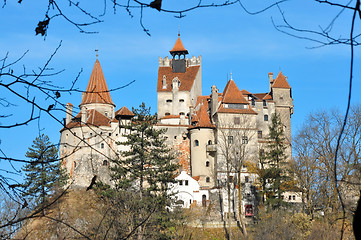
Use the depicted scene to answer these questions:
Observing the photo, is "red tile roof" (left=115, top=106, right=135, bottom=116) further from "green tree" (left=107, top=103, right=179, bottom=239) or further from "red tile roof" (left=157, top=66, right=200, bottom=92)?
"red tile roof" (left=157, top=66, right=200, bottom=92)

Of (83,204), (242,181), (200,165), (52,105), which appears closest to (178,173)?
(200,165)

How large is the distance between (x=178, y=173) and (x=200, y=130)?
520cm

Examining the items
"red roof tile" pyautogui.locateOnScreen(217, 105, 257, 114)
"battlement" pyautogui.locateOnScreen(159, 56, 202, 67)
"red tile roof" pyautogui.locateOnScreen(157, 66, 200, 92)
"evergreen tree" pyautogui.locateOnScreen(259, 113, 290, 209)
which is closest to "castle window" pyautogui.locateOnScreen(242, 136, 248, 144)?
"red roof tile" pyautogui.locateOnScreen(217, 105, 257, 114)

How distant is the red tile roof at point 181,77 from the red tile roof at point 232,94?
18.0ft

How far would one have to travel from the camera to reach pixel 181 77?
68.4m

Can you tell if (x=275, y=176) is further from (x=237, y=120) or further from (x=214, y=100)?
Answer: (x=214, y=100)

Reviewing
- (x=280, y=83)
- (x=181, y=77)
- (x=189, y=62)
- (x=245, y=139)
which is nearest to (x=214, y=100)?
(x=245, y=139)

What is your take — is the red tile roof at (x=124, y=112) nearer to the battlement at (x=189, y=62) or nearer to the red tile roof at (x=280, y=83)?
the battlement at (x=189, y=62)

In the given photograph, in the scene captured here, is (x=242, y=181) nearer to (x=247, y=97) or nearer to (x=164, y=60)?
(x=247, y=97)

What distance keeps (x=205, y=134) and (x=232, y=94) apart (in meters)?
6.12

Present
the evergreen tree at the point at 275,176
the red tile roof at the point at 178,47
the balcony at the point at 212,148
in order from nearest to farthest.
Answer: the evergreen tree at the point at 275,176 → the balcony at the point at 212,148 → the red tile roof at the point at 178,47

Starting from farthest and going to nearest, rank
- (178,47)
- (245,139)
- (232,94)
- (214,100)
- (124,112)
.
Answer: (178,47) → (232,94) → (214,100) → (124,112) → (245,139)

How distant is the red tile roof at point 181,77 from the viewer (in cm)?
6669

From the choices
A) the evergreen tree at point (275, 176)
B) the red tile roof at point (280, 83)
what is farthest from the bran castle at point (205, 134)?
the evergreen tree at point (275, 176)
